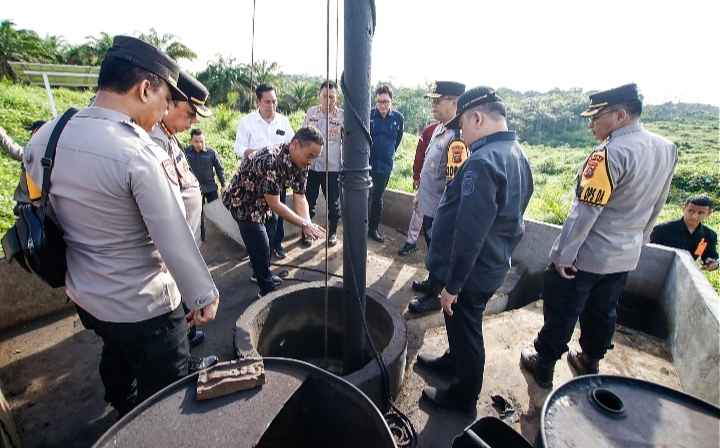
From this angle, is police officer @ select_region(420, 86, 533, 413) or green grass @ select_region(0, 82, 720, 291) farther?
green grass @ select_region(0, 82, 720, 291)

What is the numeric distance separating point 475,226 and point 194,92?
2.13 metres

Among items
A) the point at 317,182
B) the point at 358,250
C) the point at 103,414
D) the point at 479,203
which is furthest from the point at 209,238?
the point at 479,203

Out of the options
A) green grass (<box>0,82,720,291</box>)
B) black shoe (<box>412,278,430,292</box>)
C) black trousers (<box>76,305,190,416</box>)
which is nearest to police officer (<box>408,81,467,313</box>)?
black shoe (<box>412,278,430,292</box>)

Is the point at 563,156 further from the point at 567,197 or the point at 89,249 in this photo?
the point at 89,249

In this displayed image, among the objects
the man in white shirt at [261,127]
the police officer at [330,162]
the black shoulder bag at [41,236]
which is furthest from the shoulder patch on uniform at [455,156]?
the black shoulder bag at [41,236]

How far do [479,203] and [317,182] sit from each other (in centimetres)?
331

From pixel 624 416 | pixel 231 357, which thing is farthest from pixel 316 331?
pixel 624 416

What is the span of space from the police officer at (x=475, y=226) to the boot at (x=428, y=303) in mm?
1046

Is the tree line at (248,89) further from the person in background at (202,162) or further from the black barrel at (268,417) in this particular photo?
the black barrel at (268,417)

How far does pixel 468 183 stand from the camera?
2059 mm

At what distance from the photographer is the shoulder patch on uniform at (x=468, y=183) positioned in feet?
6.67

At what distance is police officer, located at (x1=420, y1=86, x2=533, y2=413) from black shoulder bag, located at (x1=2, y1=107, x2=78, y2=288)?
1952 millimetres

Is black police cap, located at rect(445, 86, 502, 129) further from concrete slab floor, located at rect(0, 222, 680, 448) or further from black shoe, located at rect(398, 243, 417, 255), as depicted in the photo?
black shoe, located at rect(398, 243, 417, 255)

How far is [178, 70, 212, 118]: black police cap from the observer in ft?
8.00
